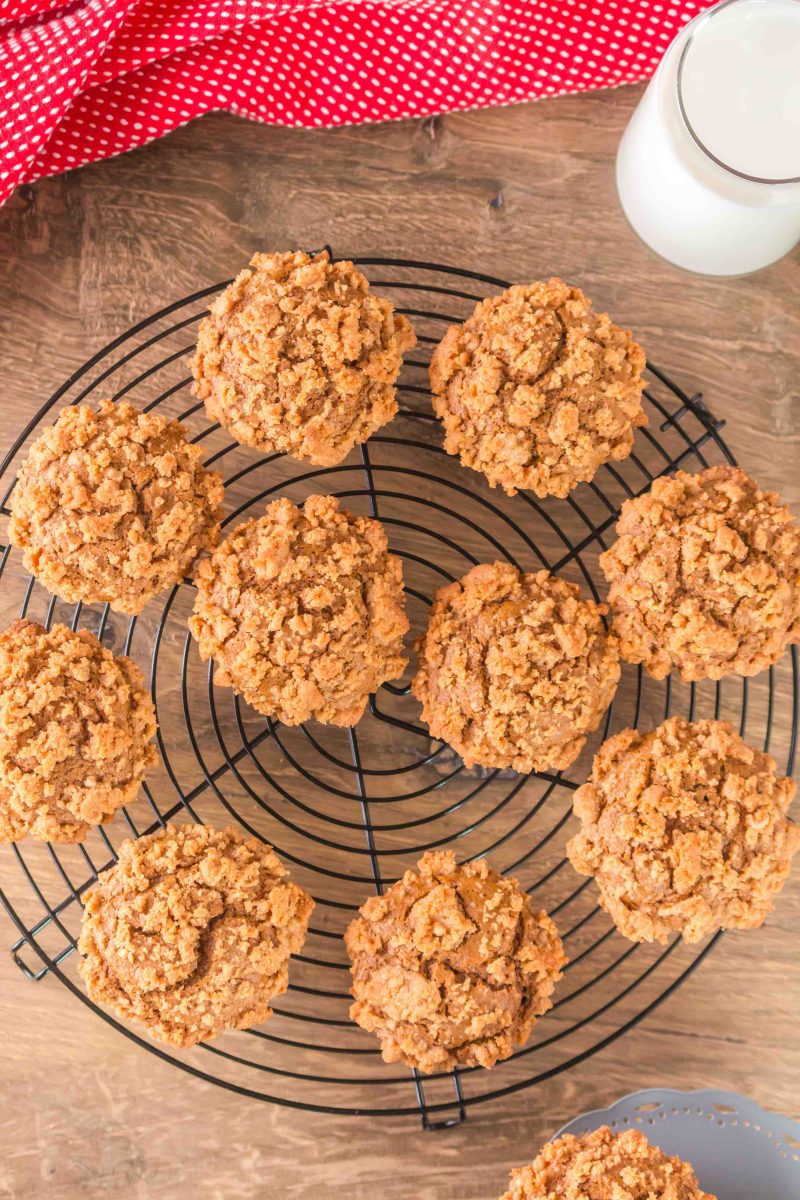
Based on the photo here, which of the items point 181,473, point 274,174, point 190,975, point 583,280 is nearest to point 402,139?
point 274,174

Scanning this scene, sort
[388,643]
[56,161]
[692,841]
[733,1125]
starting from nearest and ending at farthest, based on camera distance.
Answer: [692,841], [388,643], [733,1125], [56,161]

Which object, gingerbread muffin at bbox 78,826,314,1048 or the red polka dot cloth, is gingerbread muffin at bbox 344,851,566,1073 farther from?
the red polka dot cloth

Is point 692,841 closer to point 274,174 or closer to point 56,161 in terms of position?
point 274,174

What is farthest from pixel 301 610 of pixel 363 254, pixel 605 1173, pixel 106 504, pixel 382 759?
pixel 605 1173

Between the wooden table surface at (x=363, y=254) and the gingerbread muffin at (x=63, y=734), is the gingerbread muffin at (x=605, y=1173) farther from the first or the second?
Result: the gingerbread muffin at (x=63, y=734)

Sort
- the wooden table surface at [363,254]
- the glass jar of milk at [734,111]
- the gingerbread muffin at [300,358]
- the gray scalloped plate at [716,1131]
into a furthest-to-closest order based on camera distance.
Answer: the wooden table surface at [363,254]
the gray scalloped plate at [716,1131]
the glass jar of milk at [734,111]
the gingerbread muffin at [300,358]

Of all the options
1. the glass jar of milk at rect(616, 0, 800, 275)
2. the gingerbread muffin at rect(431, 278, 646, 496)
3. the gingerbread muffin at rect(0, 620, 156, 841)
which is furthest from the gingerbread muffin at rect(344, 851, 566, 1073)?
the glass jar of milk at rect(616, 0, 800, 275)

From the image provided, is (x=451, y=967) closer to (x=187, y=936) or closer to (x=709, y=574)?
(x=187, y=936)

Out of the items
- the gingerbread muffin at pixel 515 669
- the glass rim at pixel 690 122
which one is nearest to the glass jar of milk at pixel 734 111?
the glass rim at pixel 690 122

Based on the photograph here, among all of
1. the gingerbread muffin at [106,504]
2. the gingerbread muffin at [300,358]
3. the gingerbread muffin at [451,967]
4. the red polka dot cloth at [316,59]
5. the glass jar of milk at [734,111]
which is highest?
the red polka dot cloth at [316,59]
